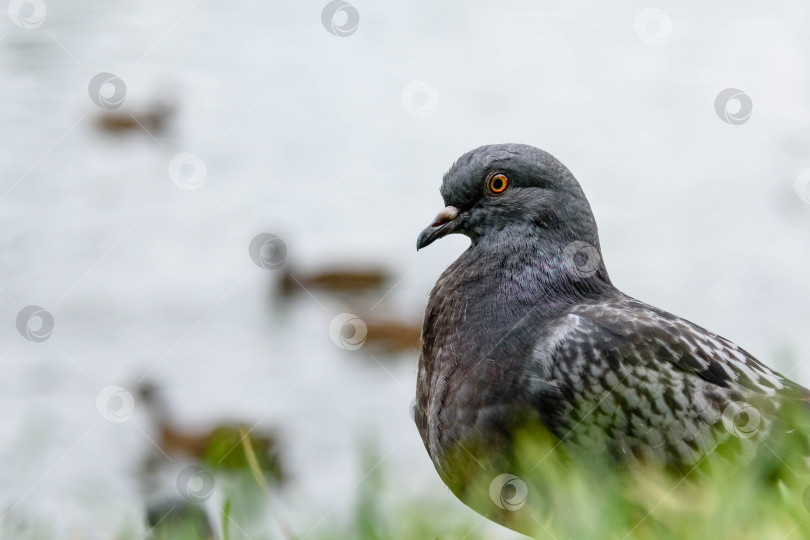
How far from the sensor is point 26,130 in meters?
11.9

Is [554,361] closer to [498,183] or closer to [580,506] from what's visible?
[498,183]

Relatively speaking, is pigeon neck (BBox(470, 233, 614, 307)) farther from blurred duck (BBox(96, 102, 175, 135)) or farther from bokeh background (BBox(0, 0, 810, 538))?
blurred duck (BBox(96, 102, 175, 135))

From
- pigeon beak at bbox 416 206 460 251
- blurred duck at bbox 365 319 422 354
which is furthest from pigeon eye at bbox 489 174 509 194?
blurred duck at bbox 365 319 422 354

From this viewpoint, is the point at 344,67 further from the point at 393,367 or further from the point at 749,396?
the point at 749,396

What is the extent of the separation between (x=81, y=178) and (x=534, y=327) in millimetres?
8106

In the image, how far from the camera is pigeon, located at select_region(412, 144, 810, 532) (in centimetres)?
389

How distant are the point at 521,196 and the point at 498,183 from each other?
4.0 inches

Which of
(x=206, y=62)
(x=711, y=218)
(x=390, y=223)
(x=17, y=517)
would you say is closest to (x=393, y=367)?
(x=390, y=223)

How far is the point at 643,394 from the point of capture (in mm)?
3914

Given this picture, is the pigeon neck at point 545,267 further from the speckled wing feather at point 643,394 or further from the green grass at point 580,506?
the green grass at point 580,506

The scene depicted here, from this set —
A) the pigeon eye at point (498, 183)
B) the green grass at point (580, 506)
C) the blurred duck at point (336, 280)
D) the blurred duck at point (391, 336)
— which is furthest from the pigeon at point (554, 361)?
the blurred duck at point (336, 280)

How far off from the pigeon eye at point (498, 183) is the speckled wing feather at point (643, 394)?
2.06 feet

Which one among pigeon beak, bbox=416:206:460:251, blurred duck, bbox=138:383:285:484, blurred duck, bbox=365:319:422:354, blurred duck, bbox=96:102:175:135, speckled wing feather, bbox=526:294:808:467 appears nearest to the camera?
speckled wing feather, bbox=526:294:808:467

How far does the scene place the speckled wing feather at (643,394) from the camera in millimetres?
3887
